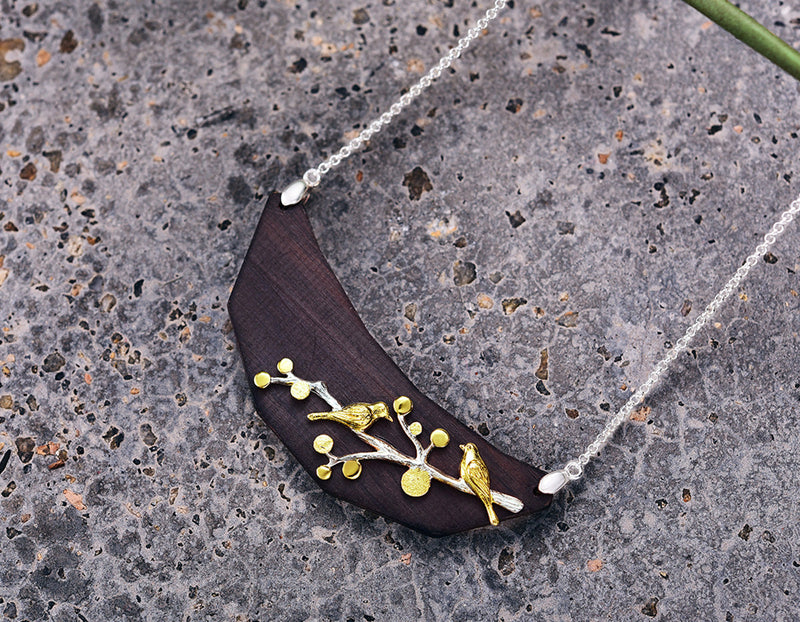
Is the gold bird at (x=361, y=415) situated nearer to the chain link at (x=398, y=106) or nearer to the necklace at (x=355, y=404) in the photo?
the necklace at (x=355, y=404)

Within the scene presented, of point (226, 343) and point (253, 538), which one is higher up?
point (226, 343)

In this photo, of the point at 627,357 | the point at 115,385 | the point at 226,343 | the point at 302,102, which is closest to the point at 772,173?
the point at 627,357

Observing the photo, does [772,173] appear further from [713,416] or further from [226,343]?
[226,343]

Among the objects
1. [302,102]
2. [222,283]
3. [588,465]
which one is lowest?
[588,465]

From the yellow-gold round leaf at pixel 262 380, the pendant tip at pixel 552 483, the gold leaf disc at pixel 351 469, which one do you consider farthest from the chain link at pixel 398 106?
the pendant tip at pixel 552 483

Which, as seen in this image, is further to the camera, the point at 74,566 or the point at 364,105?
the point at 364,105

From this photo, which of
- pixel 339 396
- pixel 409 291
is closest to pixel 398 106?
pixel 409 291
